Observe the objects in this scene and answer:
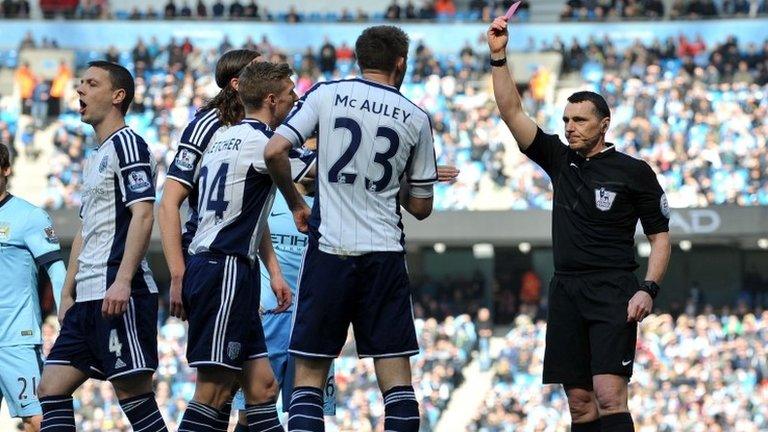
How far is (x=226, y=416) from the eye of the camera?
699cm

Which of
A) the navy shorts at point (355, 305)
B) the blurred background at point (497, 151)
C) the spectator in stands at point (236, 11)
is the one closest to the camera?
the navy shorts at point (355, 305)

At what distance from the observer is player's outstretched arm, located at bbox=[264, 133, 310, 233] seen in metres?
6.57

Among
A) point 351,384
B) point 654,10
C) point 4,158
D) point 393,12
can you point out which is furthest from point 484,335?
point 4,158

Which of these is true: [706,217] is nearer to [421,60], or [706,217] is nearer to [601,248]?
[421,60]

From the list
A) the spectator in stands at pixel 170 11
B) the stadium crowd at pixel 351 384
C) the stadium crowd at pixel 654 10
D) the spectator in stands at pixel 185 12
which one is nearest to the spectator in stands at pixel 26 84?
the spectator in stands at pixel 170 11

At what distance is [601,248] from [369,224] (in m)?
1.60

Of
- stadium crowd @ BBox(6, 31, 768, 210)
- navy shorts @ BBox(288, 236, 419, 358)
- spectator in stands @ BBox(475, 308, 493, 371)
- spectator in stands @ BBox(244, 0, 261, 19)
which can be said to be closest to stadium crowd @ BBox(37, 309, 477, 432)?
spectator in stands @ BBox(475, 308, 493, 371)

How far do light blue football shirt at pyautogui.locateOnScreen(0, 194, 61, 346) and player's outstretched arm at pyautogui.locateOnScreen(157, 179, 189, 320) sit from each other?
1782 millimetres

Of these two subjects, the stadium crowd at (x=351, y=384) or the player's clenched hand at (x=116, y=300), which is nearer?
the player's clenched hand at (x=116, y=300)

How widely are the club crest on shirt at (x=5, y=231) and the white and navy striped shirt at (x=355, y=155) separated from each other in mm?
2683

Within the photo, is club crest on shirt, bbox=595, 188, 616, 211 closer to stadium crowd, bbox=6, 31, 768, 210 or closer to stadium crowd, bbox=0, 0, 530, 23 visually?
stadium crowd, bbox=6, 31, 768, 210

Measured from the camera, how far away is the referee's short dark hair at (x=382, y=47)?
666cm

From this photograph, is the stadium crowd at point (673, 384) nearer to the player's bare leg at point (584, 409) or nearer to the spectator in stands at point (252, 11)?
the player's bare leg at point (584, 409)

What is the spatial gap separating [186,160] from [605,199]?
2225 millimetres
